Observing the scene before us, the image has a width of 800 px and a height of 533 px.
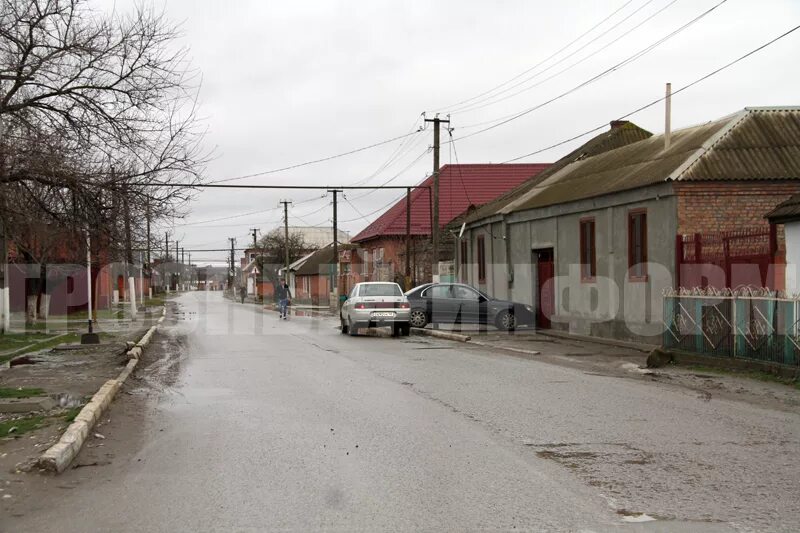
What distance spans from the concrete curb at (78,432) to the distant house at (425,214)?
32393 millimetres

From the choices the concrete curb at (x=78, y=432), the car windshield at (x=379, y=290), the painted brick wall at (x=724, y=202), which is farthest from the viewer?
the car windshield at (x=379, y=290)

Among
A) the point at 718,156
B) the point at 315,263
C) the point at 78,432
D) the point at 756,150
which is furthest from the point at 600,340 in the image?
the point at 315,263

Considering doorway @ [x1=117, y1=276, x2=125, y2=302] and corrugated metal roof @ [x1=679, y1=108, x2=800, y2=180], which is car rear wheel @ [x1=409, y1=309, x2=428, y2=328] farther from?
doorway @ [x1=117, y1=276, x2=125, y2=302]

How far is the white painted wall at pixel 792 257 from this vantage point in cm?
1488

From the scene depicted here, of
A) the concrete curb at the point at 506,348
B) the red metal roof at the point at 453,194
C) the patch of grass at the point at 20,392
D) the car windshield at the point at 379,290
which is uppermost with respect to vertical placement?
the red metal roof at the point at 453,194

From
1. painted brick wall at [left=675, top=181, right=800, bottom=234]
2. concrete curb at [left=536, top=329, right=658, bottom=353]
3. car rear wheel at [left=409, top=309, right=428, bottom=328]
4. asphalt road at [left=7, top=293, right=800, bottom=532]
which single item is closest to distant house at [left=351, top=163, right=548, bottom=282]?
car rear wheel at [left=409, top=309, right=428, bottom=328]

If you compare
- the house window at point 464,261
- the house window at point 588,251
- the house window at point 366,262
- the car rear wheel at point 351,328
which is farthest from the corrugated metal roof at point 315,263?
the house window at point 588,251

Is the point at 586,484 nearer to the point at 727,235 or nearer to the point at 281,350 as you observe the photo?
the point at 727,235

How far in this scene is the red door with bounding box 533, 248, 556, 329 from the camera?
26.0 m

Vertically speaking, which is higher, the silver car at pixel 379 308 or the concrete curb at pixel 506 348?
the silver car at pixel 379 308

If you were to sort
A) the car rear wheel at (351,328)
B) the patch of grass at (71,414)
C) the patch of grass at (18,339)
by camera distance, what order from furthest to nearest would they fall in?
the car rear wheel at (351,328), the patch of grass at (18,339), the patch of grass at (71,414)

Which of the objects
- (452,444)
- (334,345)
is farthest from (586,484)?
(334,345)

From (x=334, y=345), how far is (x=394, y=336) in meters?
4.28

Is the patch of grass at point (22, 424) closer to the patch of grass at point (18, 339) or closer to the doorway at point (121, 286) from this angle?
the patch of grass at point (18, 339)
